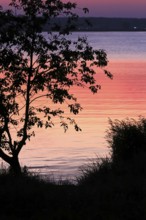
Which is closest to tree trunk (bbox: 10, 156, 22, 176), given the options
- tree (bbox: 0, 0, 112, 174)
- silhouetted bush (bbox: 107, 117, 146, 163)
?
tree (bbox: 0, 0, 112, 174)

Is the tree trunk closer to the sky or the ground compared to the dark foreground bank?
closer to the sky

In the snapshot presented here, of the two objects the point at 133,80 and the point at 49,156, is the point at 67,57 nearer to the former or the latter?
the point at 49,156

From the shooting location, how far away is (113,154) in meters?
19.0

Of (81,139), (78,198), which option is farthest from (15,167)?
(81,139)

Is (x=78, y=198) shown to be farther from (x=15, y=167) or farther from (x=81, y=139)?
(x=81, y=139)

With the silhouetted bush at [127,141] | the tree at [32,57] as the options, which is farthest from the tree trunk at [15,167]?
the silhouetted bush at [127,141]

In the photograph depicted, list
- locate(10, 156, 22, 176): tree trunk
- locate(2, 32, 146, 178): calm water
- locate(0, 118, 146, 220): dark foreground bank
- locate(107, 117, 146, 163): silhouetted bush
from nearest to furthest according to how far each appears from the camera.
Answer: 1. locate(0, 118, 146, 220): dark foreground bank
2. locate(10, 156, 22, 176): tree trunk
3. locate(107, 117, 146, 163): silhouetted bush
4. locate(2, 32, 146, 178): calm water

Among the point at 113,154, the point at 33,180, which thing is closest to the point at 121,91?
the point at 113,154

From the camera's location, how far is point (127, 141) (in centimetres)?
1873

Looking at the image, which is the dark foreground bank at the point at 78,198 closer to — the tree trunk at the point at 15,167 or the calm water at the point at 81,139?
the tree trunk at the point at 15,167

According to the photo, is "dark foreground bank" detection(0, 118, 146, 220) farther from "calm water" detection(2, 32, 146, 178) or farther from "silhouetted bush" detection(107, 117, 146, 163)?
"calm water" detection(2, 32, 146, 178)

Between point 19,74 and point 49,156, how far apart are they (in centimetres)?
829

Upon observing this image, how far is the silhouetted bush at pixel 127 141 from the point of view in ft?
60.0

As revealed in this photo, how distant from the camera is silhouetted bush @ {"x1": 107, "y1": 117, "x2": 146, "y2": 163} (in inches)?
720
